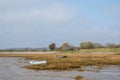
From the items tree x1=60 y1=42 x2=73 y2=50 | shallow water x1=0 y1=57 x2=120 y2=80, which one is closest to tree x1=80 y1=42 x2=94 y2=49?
tree x1=60 y1=42 x2=73 y2=50

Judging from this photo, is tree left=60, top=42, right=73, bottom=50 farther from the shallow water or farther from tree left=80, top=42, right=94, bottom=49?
the shallow water

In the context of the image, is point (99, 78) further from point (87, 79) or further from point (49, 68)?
point (49, 68)

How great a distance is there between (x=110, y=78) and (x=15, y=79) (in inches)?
428

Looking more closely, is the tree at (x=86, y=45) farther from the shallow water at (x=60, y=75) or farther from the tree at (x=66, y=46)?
the shallow water at (x=60, y=75)

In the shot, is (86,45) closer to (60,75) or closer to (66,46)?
(66,46)

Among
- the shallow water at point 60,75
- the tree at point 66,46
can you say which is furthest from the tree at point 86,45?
the shallow water at point 60,75

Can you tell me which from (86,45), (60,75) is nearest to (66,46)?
(86,45)

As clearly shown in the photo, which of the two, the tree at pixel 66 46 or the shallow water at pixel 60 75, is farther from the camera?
the tree at pixel 66 46

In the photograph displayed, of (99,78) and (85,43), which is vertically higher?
(85,43)

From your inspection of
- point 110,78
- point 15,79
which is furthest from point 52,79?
point 110,78

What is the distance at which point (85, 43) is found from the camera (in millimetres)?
156875

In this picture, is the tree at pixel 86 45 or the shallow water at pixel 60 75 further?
the tree at pixel 86 45

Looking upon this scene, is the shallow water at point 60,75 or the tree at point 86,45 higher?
the tree at point 86,45

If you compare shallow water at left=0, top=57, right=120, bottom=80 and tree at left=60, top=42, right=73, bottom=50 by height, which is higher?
tree at left=60, top=42, right=73, bottom=50
